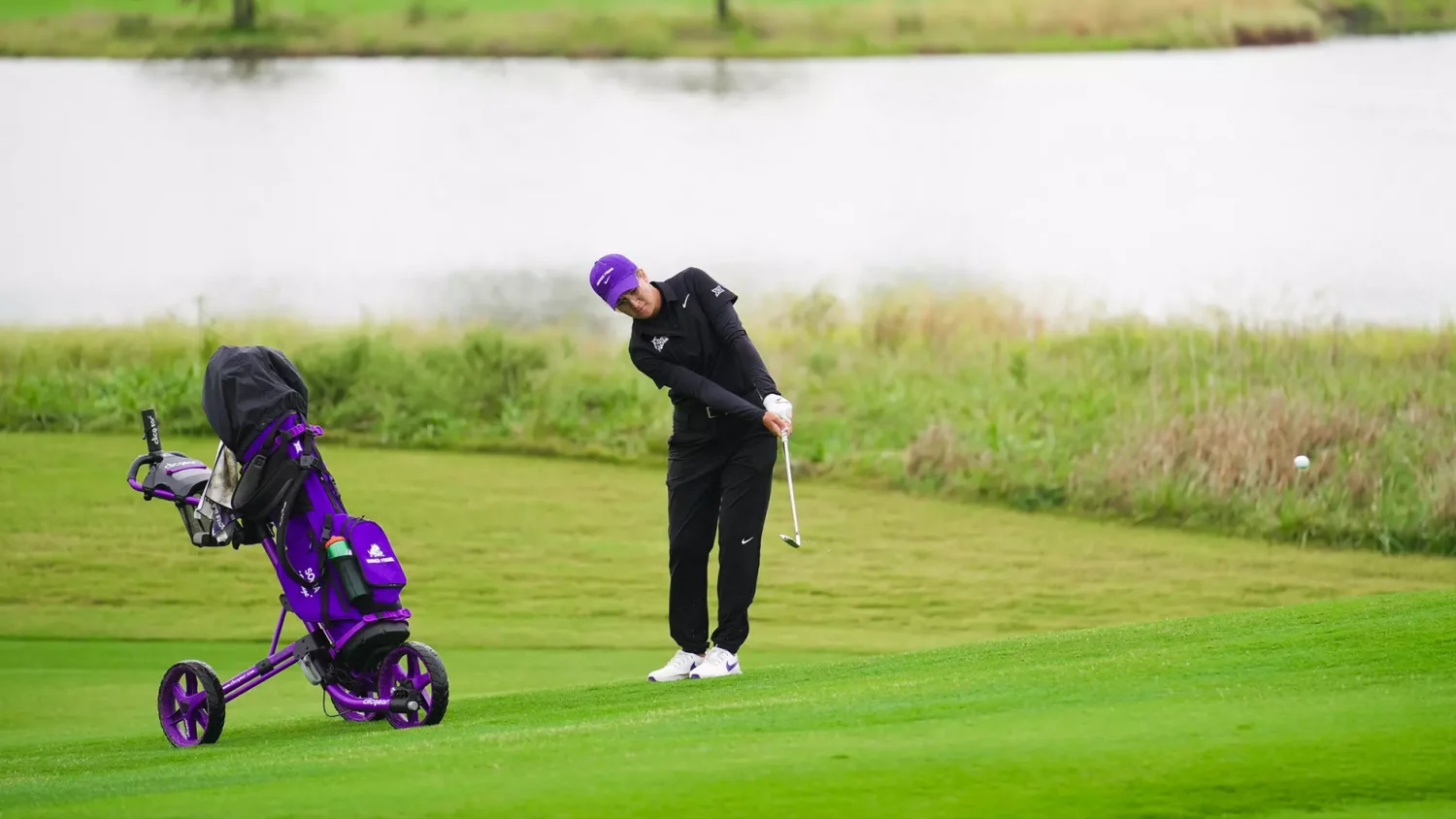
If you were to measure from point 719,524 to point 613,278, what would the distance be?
30.3 inches

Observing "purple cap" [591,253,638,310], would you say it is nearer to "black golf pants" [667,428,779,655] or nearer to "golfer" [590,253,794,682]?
"golfer" [590,253,794,682]

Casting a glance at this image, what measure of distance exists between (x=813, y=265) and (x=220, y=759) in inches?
374

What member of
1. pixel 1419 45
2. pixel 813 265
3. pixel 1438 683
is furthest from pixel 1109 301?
pixel 1438 683

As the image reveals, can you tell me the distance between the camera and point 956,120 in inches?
546

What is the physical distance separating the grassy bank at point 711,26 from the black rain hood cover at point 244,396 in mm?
9646

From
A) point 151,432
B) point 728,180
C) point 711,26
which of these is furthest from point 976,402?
point 151,432

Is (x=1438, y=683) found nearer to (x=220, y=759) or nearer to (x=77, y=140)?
(x=220, y=759)

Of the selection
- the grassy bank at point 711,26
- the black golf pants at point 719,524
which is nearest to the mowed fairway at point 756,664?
the black golf pants at point 719,524

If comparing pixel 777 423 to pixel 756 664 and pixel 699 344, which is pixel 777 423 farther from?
pixel 756 664

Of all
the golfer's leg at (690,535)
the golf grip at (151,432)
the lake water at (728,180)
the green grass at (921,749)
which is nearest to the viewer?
the green grass at (921,749)

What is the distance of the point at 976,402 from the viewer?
11914 mm

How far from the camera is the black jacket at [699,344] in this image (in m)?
5.12

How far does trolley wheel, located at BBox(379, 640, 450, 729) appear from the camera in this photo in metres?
4.59

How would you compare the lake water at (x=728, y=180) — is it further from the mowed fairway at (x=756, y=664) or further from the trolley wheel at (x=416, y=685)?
the trolley wheel at (x=416, y=685)
